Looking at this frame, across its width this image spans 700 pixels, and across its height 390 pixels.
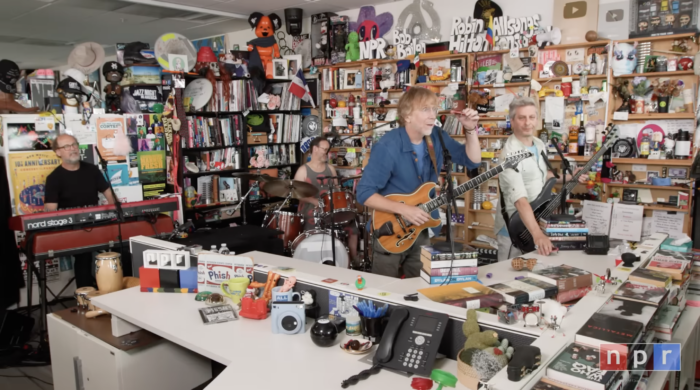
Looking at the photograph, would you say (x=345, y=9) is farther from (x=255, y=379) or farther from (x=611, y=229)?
(x=255, y=379)

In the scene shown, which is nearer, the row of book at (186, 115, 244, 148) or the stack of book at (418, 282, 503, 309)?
the stack of book at (418, 282, 503, 309)

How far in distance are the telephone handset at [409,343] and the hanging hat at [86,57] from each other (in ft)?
13.7

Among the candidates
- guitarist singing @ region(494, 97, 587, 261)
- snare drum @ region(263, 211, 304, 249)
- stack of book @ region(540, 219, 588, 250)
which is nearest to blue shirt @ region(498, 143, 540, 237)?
guitarist singing @ region(494, 97, 587, 261)

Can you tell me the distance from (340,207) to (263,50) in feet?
7.83

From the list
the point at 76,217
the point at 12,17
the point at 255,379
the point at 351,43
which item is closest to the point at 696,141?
the point at 351,43

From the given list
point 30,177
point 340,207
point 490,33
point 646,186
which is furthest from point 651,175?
point 30,177

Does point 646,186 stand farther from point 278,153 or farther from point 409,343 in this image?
point 278,153

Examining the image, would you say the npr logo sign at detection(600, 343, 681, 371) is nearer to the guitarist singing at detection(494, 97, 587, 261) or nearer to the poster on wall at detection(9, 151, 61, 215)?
the guitarist singing at detection(494, 97, 587, 261)

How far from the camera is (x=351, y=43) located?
19.8 ft

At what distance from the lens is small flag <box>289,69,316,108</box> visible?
6352 mm

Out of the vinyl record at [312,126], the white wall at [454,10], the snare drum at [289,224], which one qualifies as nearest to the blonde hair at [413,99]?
the snare drum at [289,224]

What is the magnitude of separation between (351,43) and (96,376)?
15.6 feet

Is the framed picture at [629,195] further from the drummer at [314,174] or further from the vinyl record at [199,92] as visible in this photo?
the vinyl record at [199,92]

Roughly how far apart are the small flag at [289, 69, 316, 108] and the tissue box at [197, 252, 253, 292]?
4333 millimetres
